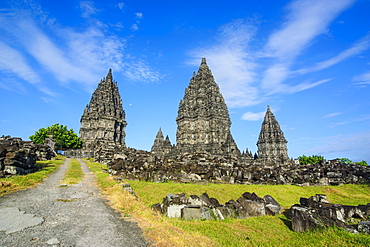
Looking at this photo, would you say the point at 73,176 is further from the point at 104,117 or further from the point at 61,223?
the point at 104,117

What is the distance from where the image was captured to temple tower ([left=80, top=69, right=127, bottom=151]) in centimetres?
5659

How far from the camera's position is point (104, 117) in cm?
5653

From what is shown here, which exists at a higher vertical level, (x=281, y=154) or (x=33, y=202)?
(x=281, y=154)

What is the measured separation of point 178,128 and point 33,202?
173ft

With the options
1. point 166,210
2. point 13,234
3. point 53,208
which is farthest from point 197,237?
point 53,208

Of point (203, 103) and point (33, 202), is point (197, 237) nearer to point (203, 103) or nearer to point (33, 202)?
point (33, 202)

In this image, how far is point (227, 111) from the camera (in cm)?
5744

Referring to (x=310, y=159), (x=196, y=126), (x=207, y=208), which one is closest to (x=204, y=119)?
(x=196, y=126)

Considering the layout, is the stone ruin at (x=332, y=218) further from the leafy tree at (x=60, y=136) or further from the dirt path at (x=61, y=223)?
the leafy tree at (x=60, y=136)

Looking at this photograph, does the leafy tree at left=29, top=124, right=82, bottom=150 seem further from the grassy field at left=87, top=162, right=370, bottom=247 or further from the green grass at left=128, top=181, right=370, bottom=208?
the grassy field at left=87, top=162, right=370, bottom=247

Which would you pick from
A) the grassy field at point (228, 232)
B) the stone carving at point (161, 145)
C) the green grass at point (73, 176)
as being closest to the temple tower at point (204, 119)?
the stone carving at point (161, 145)

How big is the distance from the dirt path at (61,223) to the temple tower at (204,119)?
44038 millimetres

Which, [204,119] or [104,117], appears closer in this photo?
[204,119]

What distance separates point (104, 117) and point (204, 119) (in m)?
27.1
